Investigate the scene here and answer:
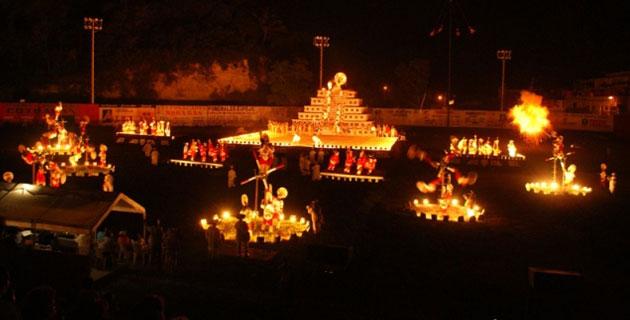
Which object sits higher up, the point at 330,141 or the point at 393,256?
the point at 330,141

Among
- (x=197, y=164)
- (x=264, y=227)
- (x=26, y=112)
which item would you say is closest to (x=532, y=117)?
(x=197, y=164)

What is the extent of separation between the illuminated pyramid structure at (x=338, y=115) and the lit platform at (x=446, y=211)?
17181 millimetres

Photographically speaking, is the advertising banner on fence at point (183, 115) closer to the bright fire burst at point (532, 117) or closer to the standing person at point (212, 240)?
the bright fire burst at point (532, 117)

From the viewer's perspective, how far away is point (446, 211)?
58.9ft

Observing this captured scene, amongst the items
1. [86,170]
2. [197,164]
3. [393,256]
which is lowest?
[393,256]

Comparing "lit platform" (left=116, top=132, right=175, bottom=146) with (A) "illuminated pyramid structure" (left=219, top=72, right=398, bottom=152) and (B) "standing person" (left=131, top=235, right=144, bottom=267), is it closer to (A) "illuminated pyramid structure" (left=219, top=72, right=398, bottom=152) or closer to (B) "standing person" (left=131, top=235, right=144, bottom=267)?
(A) "illuminated pyramid structure" (left=219, top=72, right=398, bottom=152)

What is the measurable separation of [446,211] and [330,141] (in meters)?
15.3

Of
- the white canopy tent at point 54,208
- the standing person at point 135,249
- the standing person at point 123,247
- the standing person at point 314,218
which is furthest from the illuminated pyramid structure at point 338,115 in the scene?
the white canopy tent at point 54,208

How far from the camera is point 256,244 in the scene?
1487 centimetres

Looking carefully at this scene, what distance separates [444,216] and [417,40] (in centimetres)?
4349

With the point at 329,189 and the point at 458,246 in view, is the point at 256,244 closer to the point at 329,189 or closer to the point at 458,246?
the point at 458,246

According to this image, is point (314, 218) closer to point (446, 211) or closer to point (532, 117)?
point (446, 211)

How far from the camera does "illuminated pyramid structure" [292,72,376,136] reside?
118 ft

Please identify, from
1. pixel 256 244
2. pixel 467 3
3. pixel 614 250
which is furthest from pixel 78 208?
pixel 467 3
